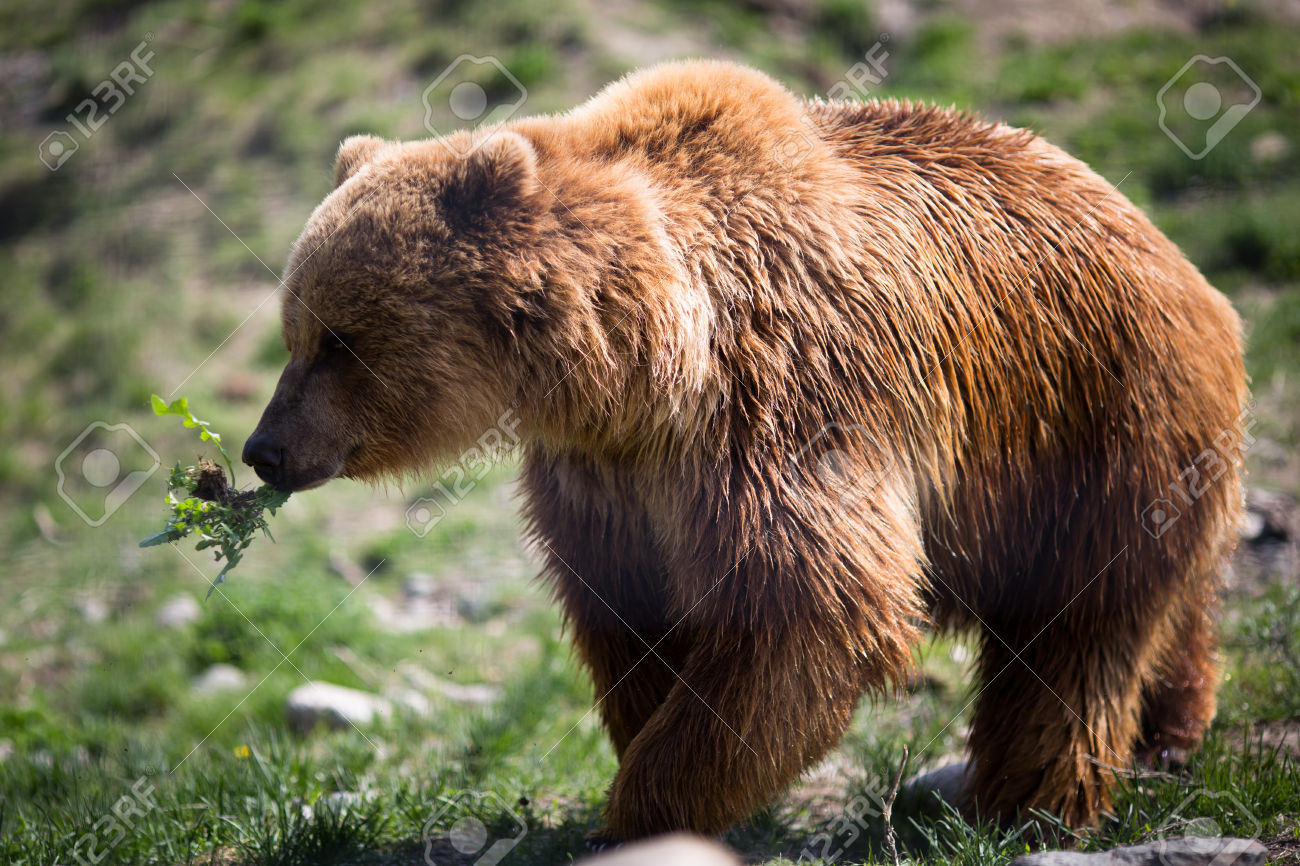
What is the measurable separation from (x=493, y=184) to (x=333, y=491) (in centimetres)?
556

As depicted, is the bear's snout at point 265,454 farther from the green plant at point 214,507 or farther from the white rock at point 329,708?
the white rock at point 329,708

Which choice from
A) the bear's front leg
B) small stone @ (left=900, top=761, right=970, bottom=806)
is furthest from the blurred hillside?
the bear's front leg

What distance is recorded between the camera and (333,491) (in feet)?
27.4

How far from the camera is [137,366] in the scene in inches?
366

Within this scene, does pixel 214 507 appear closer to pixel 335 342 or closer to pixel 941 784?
pixel 335 342

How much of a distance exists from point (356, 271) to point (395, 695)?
323cm

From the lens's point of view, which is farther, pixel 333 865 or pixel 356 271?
pixel 333 865

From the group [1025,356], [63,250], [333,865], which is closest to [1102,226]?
[1025,356]

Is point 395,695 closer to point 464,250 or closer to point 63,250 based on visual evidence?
point 464,250

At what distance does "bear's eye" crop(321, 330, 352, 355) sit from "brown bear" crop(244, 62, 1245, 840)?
0.01m

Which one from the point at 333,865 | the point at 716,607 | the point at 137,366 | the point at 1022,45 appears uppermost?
the point at 1022,45

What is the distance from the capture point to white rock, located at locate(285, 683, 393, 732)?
5562 mm

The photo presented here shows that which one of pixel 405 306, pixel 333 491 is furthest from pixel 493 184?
pixel 333 491

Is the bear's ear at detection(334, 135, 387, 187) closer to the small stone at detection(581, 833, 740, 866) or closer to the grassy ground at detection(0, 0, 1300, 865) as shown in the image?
the grassy ground at detection(0, 0, 1300, 865)
